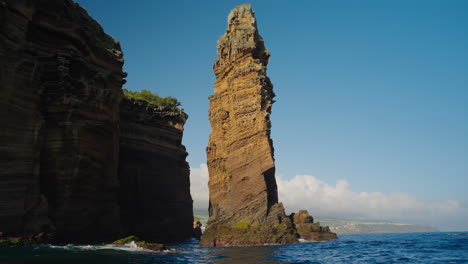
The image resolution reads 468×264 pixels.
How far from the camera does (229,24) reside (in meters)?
→ 65.3

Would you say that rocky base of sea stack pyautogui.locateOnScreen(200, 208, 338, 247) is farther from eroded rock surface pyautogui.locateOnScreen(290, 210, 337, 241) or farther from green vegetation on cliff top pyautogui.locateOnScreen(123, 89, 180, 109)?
green vegetation on cliff top pyautogui.locateOnScreen(123, 89, 180, 109)

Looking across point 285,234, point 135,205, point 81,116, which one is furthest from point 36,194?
point 285,234

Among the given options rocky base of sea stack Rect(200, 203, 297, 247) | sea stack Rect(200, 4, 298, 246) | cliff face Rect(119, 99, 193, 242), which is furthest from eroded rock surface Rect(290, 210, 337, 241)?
cliff face Rect(119, 99, 193, 242)

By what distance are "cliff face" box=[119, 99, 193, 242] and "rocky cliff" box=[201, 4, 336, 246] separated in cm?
561

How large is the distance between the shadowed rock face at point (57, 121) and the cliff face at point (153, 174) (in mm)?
9757

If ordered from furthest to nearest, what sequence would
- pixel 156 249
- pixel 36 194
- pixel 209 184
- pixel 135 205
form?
pixel 209 184, pixel 135 205, pixel 156 249, pixel 36 194

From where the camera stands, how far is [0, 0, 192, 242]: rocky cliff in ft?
86.8

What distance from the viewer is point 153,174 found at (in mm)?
51344

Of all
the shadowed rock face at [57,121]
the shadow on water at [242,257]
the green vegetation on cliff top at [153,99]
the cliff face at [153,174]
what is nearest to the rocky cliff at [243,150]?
the cliff face at [153,174]

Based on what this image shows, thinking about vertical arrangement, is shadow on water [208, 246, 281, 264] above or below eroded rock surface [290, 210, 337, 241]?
below

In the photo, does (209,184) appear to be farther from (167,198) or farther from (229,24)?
(229,24)

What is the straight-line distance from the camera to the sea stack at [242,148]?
50.6 metres

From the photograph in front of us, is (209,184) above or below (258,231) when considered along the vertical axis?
above

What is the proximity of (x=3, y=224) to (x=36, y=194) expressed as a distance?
10.7 ft
